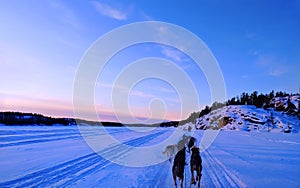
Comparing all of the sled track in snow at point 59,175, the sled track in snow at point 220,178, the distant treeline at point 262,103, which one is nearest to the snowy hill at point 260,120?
the distant treeline at point 262,103

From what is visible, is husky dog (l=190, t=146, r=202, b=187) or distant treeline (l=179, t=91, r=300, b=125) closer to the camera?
husky dog (l=190, t=146, r=202, b=187)

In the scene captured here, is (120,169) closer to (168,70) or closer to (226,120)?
(168,70)

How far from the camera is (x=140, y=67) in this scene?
18.9 metres

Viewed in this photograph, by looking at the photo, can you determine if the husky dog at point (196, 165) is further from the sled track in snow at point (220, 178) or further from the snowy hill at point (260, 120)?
the snowy hill at point (260, 120)

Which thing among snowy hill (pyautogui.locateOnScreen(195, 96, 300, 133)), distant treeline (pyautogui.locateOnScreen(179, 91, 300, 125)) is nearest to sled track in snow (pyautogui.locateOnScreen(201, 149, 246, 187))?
snowy hill (pyautogui.locateOnScreen(195, 96, 300, 133))

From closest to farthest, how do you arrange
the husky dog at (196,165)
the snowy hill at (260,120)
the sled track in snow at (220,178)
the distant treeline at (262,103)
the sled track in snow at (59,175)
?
the husky dog at (196,165) < the sled track in snow at (59,175) < the sled track in snow at (220,178) < the snowy hill at (260,120) < the distant treeline at (262,103)

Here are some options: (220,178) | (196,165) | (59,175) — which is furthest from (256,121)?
(59,175)

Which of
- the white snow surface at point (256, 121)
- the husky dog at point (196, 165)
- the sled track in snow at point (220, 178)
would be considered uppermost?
the white snow surface at point (256, 121)

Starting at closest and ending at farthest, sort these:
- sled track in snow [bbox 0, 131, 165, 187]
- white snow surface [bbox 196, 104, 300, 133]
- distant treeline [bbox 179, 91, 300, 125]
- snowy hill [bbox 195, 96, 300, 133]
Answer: sled track in snow [bbox 0, 131, 165, 187], white snow surface [bbox 196, 104, 300, 133], snowy hill [bbox 195, 96, 300, 133], distant treeline [bbox 179, 91, 300, 125]

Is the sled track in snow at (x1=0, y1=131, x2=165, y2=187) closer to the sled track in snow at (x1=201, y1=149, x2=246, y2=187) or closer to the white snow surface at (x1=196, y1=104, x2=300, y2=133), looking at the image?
the sled track in snow at (x1=201, y1=149, x2=246, y2=187)

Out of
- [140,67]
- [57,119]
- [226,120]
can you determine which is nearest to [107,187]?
[140,67]

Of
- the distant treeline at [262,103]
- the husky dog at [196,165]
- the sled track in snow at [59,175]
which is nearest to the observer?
the husky dog at [196,165]

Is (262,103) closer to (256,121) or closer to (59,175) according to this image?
(256,121)

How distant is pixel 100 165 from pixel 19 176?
3410 mm
